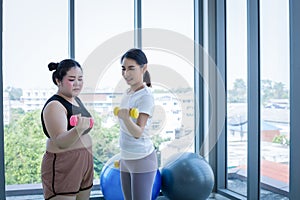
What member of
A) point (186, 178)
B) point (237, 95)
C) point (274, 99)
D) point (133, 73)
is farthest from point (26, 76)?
point (274, 99)

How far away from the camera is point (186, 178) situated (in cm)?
280

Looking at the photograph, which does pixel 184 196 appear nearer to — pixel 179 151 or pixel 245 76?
pixel 179 151

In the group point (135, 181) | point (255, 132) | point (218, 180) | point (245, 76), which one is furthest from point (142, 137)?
point (218, 180)

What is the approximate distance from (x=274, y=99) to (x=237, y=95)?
583mm

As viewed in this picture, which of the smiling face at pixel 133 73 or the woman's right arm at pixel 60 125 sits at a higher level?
the smiling face at pixel 133 73

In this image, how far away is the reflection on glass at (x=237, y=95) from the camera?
310 centimetres

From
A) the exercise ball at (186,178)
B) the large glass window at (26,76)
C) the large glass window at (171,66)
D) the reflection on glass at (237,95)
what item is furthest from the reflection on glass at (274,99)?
the large glass window at (26,76)

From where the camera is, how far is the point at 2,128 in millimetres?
2904

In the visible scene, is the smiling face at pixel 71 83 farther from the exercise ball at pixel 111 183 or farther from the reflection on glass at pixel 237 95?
the reflection on glass at pixel 237 95

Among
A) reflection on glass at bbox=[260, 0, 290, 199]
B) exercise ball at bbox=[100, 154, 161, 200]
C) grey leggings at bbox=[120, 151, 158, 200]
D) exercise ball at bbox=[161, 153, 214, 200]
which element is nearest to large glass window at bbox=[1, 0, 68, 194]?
exercise ball at bbox=[100, 154, 161, 200]

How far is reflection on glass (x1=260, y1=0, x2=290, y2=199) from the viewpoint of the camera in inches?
97.7

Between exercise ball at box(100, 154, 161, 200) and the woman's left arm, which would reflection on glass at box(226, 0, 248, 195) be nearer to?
exercise ball at box(100, 154, 161, 200)

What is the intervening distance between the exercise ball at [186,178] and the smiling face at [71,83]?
3.97 ft

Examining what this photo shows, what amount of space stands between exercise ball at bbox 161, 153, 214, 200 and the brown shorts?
1.07m
